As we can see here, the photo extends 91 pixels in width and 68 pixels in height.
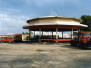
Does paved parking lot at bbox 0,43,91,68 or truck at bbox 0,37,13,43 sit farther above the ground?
truck at bbox 0,37,13,43

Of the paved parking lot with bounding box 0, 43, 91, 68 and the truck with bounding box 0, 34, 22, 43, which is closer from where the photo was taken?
the paved parking lot with bounding box 0, 43, 91, 68

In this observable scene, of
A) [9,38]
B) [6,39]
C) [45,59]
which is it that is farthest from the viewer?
[9,38]

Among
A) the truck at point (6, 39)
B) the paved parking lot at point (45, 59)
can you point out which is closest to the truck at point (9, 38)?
the truck at point (6, 39)

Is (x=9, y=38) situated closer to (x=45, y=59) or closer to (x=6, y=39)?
(x=6, y=39)

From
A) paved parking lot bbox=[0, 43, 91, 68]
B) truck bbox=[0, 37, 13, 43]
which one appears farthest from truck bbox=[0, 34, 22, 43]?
paved parking lot bbox=[0, 43, 91, 68]

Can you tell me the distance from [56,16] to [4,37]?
1458 cm

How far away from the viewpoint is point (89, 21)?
53625 millimetres

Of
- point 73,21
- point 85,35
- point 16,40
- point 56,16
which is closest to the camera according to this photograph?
point 85,35

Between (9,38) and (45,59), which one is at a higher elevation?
(9,38)

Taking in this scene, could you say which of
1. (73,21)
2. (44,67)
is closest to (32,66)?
(44,67)

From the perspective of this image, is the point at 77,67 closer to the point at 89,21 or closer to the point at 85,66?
the point at 85,66

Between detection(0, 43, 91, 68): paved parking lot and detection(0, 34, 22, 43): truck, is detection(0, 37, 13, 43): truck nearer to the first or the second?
detection(0, 34, 22, 43): truck

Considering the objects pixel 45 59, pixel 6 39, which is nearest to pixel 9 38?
pixel 6 39

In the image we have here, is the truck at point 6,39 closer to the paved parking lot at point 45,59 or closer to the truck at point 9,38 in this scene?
the truck at point 9,38
